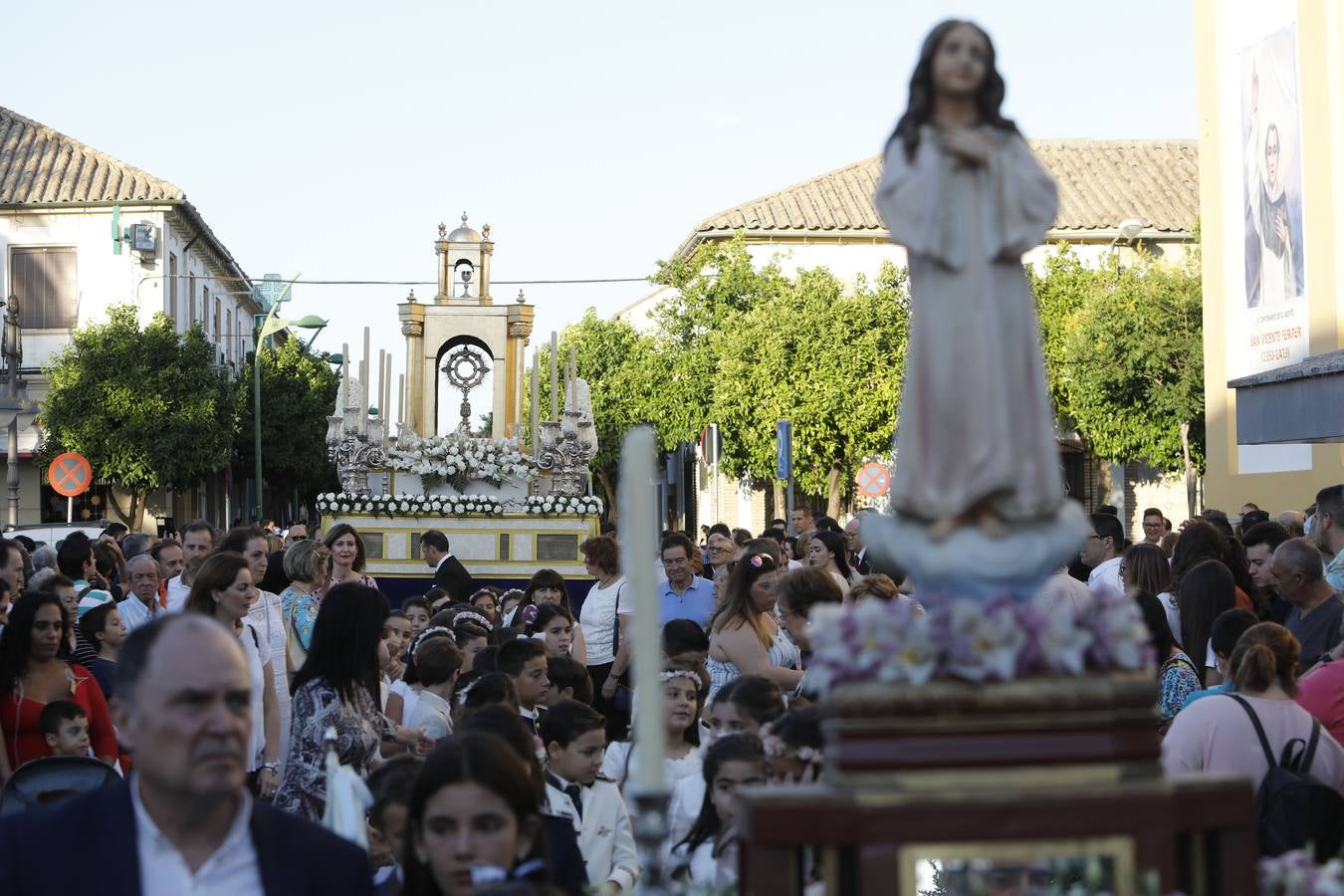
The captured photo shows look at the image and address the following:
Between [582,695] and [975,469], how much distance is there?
5.55 metres

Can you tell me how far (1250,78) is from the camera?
2872cm

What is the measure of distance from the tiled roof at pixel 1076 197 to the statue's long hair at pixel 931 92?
2052 inches

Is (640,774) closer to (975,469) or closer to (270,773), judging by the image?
(975,469)

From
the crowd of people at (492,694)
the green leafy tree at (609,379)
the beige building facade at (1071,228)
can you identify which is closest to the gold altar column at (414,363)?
the crowd of people at (492,694)

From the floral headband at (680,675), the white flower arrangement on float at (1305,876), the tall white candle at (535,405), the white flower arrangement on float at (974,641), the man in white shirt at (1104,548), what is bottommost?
the white flower arrangement on float at (1305,876)

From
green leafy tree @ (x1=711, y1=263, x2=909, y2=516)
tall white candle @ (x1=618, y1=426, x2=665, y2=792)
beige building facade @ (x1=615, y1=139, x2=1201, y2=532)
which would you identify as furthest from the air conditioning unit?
tall white candle @ (x1=618, y1=426, x2=665, y2=792)

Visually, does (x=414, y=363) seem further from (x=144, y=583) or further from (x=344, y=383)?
(x=144, y=583)

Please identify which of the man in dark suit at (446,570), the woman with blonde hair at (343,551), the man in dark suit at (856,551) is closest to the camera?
the woman with blonde hair at (343,551)

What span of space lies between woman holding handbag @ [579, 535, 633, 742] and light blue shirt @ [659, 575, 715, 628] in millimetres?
240

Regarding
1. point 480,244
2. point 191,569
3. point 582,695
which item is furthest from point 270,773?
point 480,244

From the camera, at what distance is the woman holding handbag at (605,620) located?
1109 cm

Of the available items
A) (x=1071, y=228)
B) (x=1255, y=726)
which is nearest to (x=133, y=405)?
(x=1071, y=228)

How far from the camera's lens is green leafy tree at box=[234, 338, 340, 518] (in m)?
61.5

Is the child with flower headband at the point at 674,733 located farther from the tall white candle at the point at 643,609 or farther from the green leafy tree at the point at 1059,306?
the green leafy tree at the point at 1059,306
